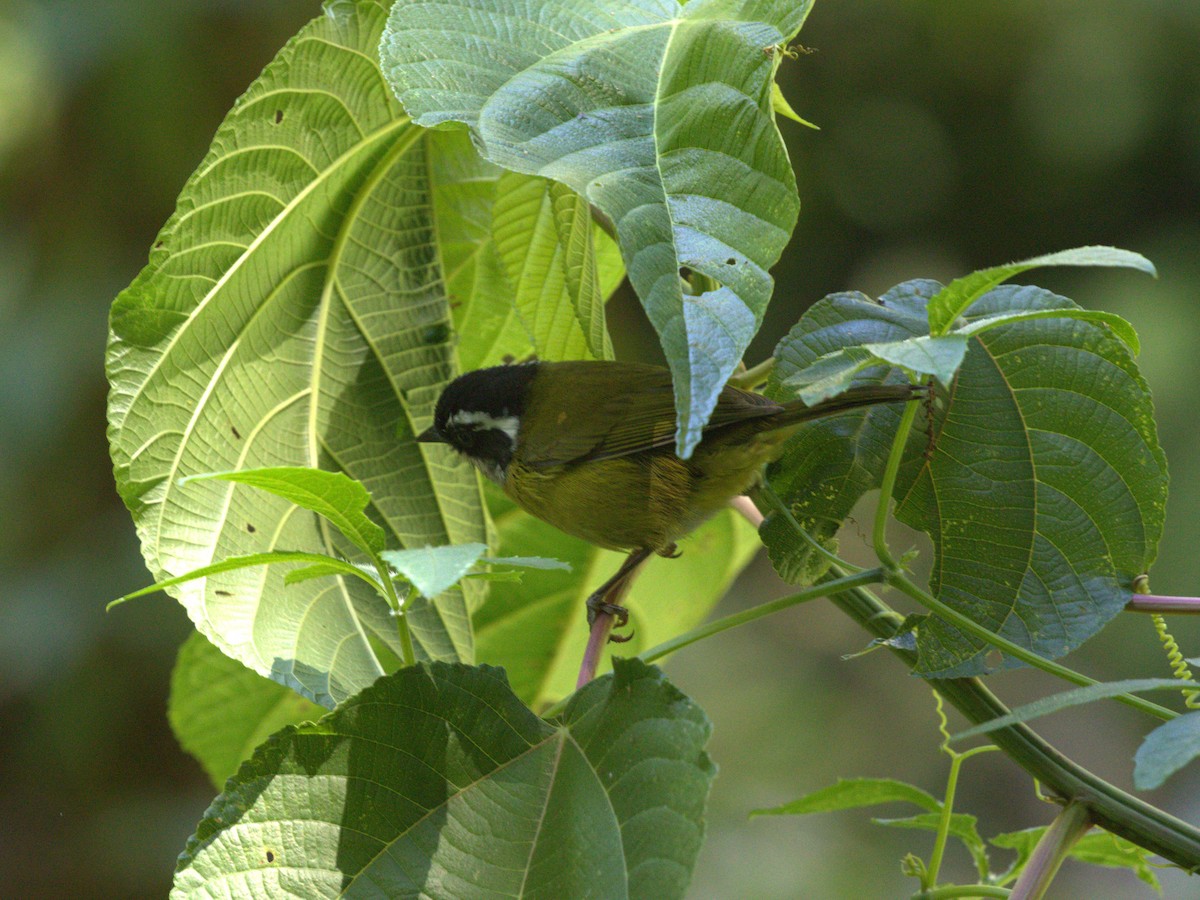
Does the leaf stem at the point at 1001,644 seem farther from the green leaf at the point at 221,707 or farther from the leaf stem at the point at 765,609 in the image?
the green leaf at the point at 221,707

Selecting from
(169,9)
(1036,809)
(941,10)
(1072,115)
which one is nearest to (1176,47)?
(1072,115)

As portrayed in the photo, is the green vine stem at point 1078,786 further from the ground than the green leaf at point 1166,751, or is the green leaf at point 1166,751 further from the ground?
the green leaf at point 1166,751

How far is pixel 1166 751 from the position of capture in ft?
3.11

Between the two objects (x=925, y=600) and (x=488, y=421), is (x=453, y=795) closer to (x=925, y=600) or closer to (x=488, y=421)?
(x=925, y=600)

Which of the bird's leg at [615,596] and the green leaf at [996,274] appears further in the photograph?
the bird's leg at [615,596]

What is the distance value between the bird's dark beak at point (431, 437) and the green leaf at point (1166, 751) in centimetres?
120

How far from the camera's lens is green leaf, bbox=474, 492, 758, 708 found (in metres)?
2.36

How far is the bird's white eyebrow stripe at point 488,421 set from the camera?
6.80 ft

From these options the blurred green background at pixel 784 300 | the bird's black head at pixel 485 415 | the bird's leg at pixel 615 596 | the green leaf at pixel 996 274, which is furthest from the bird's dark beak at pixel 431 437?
the blurred green background at pixel 784 300

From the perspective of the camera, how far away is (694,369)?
3.21 feet

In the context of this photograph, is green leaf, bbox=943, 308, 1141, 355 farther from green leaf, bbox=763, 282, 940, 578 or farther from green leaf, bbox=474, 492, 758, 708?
green leaf, bbox=474, 492, 758, 708

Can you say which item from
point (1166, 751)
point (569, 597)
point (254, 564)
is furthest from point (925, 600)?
point (569, 597)

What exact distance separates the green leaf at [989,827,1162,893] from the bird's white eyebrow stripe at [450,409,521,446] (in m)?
1.10

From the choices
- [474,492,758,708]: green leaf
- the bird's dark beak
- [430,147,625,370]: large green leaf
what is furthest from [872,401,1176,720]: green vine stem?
[474,492,758,708]: green leaf
